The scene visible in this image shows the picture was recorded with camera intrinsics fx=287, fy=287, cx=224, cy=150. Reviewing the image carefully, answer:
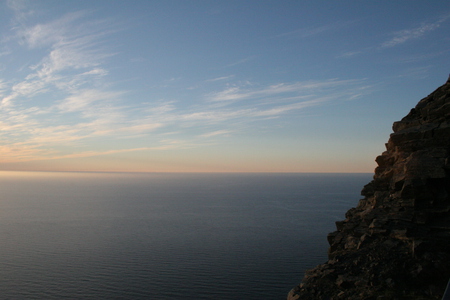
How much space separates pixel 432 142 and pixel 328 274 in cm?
1227

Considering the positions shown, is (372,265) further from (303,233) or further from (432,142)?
(303,233)

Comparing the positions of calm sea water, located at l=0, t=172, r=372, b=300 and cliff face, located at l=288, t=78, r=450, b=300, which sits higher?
cliff face, located at l=288, t=78, r=450, b=300

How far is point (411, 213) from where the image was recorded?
19797mm

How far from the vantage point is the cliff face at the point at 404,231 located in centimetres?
1692

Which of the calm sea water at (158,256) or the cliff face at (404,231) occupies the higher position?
the cliff face at (404,231)

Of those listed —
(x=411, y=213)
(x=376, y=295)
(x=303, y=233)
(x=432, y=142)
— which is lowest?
(x=303, y=233)

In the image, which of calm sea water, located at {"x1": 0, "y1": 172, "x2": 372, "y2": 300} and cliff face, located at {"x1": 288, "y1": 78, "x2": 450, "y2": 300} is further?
calm sea water, located at {"x1": 0, "y1": 172, "x2": 372, "y2": 300}

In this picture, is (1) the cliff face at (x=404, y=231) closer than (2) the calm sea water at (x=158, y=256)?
Yes

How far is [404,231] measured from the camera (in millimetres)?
19188

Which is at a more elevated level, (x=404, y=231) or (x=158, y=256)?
(x=404, y=231)

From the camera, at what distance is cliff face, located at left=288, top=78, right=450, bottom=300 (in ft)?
55.5

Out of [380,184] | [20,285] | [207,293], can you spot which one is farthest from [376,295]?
[20,285]

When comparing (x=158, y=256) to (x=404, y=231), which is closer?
(x=404, y=231)

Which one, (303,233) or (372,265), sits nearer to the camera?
(372,265)
